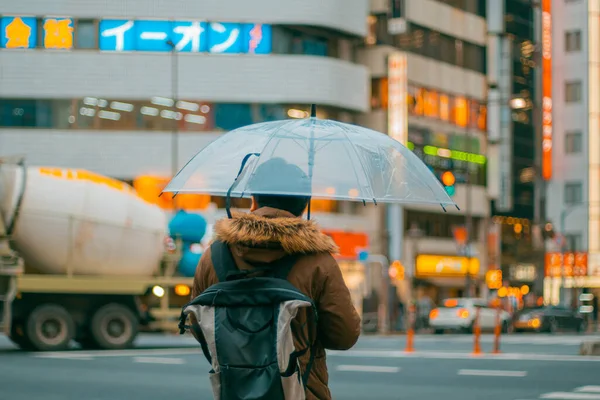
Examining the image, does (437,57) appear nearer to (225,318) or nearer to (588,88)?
(588,88)

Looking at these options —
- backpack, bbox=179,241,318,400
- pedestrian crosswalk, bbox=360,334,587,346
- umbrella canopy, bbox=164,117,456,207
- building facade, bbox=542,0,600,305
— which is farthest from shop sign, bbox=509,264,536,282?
backpack, bbox=179,241,318,400

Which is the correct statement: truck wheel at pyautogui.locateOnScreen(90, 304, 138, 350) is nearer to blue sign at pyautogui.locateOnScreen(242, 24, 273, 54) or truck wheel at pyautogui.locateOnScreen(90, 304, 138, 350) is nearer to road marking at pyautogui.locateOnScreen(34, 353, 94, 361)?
road marking at pyautogui.locateOnScreen(34, 353, 94, 361)

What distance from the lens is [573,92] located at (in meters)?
80.6

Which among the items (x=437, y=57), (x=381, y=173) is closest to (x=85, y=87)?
(x=437, y=57)

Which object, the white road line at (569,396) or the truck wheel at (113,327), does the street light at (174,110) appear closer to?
the truck wheel at (113,327)

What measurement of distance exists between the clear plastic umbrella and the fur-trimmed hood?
A: 80 centimetres

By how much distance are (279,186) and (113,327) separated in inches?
818


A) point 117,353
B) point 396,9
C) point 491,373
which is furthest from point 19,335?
point 396,9

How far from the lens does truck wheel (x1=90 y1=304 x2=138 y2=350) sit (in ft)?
83.5

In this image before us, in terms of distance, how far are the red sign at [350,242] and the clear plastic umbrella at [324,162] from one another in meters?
48.3

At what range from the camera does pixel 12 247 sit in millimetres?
24531

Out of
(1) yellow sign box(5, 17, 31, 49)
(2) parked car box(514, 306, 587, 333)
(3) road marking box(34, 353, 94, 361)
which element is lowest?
(2) parked car box(514, 306, 587, 333)

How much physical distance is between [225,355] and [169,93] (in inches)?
1885

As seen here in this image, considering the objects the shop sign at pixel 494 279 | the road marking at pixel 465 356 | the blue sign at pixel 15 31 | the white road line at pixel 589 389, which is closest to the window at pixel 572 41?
the shop sign at pixel 494 279
